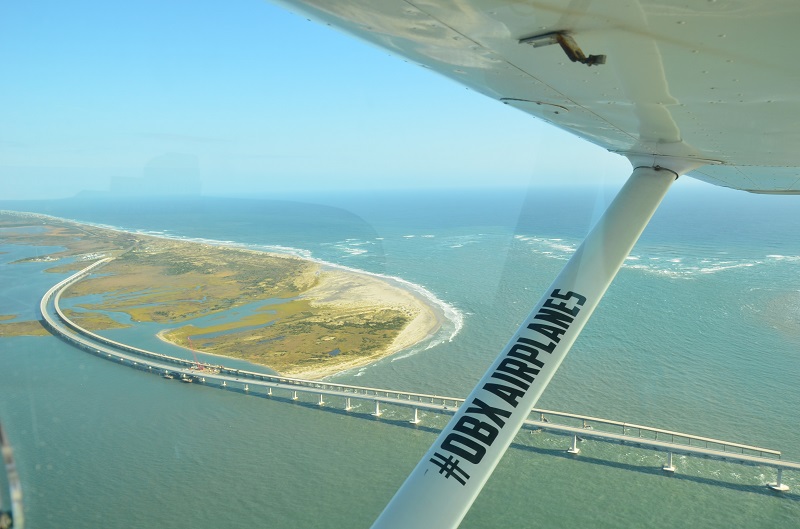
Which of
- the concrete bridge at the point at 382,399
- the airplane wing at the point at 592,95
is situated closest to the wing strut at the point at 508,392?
the airplane wing at the point at 592,95

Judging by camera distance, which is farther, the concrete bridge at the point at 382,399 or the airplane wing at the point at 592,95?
the concrete bridge at the point at 382,399

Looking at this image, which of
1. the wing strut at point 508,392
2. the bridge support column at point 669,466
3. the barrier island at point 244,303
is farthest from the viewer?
the barrier island at point 244,303

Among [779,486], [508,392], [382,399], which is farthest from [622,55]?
[382,399]

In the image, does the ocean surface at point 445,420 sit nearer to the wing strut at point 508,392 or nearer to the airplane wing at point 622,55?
the wing strut at point 508,392

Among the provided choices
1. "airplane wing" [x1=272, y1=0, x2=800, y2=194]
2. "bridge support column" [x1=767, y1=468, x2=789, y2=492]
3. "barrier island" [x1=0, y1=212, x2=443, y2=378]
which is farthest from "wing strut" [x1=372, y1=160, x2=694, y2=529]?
"barrier island" [x1=0, y1=212, x2=443, y2=378]

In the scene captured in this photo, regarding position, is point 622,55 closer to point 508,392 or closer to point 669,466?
point 508,392

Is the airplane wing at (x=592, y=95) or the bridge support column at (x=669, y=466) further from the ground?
the airplane wing at (x=592, y=95)
